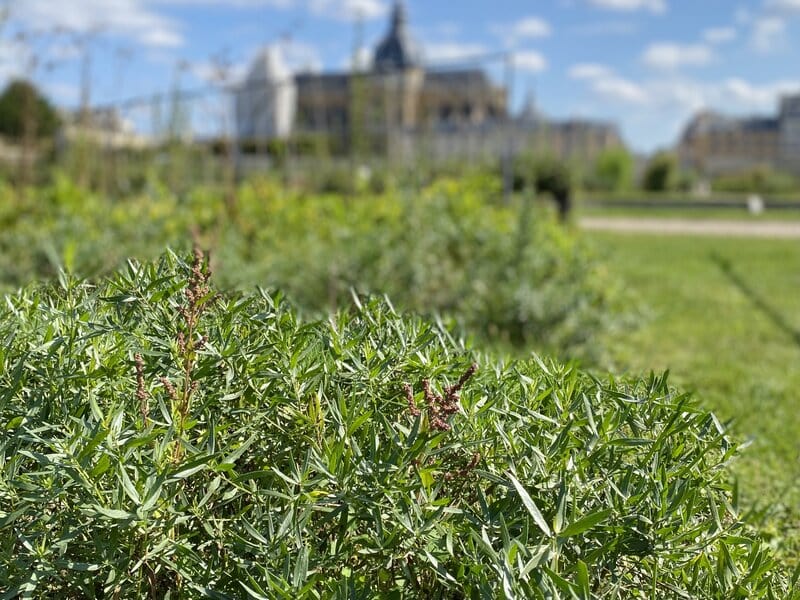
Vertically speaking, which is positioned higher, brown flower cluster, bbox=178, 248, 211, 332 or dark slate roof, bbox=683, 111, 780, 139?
dark slate roof, bbox=683, 111, 780, 139

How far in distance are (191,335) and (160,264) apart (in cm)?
28

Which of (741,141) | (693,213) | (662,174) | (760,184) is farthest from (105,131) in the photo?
(741,141)

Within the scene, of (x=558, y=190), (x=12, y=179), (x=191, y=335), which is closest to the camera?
(x=191, y=335)

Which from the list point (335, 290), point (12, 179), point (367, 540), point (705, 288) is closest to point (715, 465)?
point (367, 540)

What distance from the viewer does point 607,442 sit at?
1.30m

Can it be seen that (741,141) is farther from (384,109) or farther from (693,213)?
(384,109)

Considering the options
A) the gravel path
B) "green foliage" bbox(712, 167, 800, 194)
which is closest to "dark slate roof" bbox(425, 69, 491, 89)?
the gravel path

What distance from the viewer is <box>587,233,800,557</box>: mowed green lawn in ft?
11.1

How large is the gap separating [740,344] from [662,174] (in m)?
40.7

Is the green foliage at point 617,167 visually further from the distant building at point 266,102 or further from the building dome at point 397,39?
the distant building at point 266,102

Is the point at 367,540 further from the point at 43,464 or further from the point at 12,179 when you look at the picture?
the point at 12,179

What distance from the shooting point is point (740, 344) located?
625 cm

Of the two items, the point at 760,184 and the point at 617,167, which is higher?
the point at 617,167

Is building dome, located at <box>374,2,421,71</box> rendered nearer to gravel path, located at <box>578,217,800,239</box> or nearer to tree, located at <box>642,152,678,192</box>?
tree, located at <box>642,152,678,192</box>
